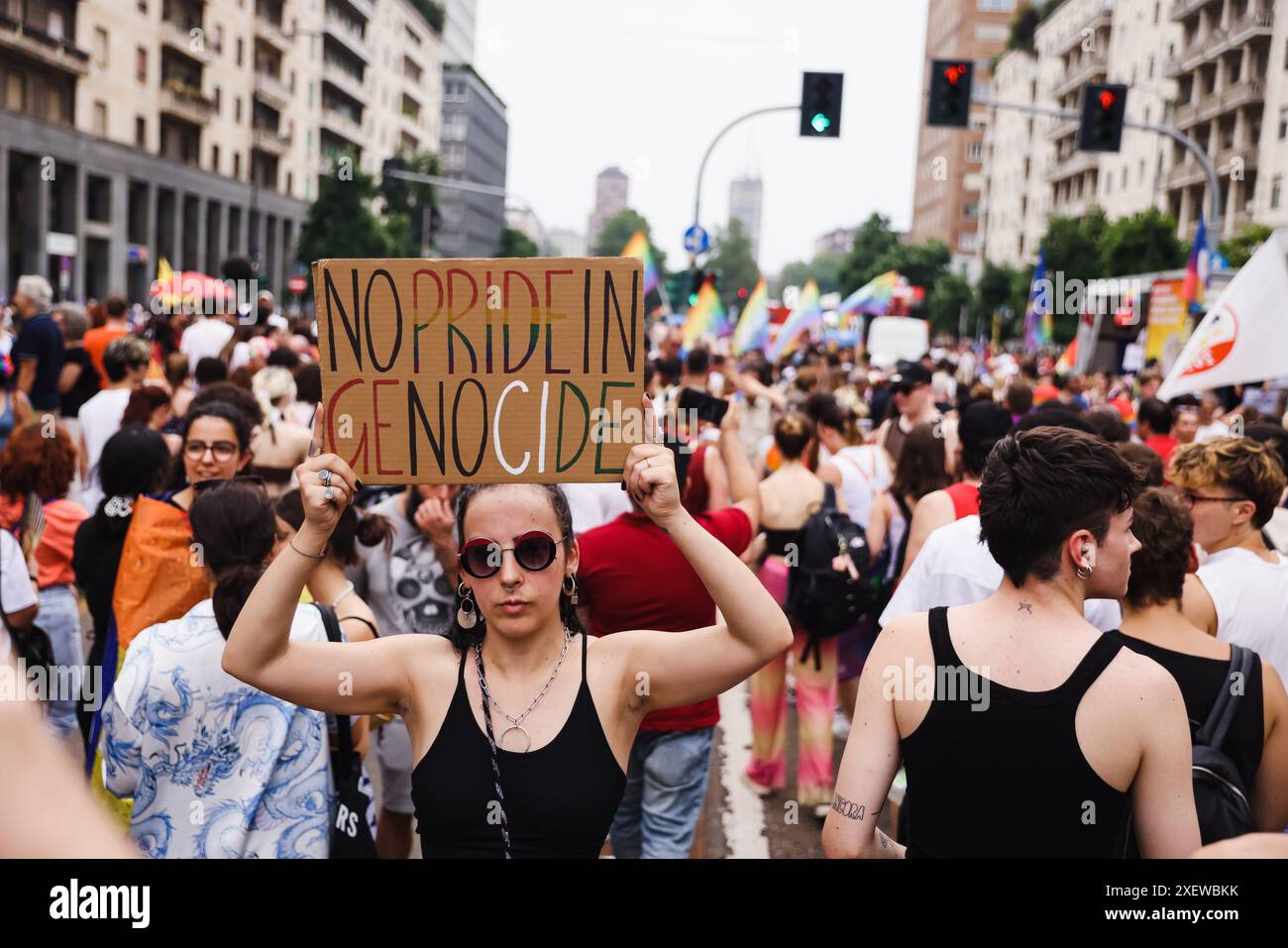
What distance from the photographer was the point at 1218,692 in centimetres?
308

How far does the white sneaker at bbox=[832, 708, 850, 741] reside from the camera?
7.35m

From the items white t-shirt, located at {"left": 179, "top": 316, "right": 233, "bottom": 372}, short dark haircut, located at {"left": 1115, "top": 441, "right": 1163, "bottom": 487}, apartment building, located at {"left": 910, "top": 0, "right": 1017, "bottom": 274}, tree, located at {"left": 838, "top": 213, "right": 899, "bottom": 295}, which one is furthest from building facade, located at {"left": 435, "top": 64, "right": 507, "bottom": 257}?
short dark haircut, located at {"left": 1115, "top": 441, "right": 1163, "bottom": 487}

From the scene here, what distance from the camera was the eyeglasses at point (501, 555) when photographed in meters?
2.67

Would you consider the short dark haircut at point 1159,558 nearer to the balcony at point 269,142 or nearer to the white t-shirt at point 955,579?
the white t-shirt at point 955,579

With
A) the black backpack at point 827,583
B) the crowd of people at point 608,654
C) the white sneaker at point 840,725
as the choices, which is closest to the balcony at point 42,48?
the crowd of people at point 608,654

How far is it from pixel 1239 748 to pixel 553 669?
5.71 ft

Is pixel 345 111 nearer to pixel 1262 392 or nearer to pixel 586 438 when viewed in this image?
pixel 1262 392

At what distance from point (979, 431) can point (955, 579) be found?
4.12 ft

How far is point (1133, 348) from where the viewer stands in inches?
877

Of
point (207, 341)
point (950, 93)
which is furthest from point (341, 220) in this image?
point (207, 341)

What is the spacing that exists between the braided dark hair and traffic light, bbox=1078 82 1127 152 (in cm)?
1524

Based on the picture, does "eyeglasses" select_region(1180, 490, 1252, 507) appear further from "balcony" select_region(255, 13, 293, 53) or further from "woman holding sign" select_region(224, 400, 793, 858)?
"balcony" select_region(255, 13, 293, 53)

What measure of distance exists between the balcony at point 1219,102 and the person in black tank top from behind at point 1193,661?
54493 mm
